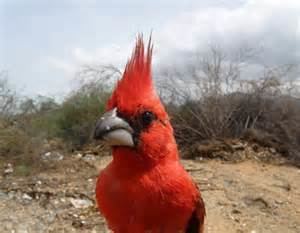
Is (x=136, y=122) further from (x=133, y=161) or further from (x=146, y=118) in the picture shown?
(x=133, y=161)

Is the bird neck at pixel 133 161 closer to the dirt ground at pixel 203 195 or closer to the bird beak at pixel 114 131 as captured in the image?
the bird beak at pixel 114 131

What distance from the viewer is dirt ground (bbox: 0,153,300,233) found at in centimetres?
561

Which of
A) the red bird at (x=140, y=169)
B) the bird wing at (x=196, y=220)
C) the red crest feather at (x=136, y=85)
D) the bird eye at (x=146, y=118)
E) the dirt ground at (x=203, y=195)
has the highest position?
the red crest feather at (x=136, y=85)

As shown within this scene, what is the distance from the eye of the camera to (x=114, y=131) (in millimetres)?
2203

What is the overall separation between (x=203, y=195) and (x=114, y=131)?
455 centimetres

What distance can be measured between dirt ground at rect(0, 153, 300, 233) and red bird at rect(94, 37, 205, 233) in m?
3.07

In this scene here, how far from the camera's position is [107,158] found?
30.8ft

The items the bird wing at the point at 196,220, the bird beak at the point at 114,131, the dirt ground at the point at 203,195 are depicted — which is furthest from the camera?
the dirt ground at the point at 203,195

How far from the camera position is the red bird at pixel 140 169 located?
2.25m

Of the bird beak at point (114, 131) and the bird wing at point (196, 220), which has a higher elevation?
the bird beak at point (114, 131)

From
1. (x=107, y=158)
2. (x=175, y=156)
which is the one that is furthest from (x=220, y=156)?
(x=175, y=156)

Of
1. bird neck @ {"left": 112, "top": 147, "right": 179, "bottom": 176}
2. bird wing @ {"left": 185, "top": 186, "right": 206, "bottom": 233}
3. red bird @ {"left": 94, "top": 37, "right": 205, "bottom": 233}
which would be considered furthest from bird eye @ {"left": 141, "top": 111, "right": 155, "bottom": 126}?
bird wing @ {"left": 185, "top": 186, "right": 206, "bottom": 233}

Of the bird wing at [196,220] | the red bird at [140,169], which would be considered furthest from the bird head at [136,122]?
the bird wing at [196,220]

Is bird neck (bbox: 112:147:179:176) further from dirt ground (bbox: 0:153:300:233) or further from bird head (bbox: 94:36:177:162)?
dirt ground (bbox: 0:153:300:233)
